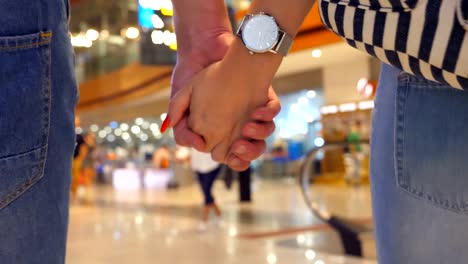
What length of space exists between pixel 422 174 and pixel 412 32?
0.19 meters

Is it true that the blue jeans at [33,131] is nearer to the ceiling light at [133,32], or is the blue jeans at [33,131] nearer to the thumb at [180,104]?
the thumb at [180,104]

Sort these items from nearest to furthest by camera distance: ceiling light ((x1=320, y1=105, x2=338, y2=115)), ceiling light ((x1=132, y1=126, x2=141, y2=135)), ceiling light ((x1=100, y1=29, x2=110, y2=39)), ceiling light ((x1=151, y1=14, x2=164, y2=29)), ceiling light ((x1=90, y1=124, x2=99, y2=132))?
1. ceiling light ((x1=151, y1=14, x2=164, y2=29))
2. ceiling light ((x1=320, y1=105, x2=338, y2=115))
3. ceiling light ((x1=100, y1=29, x2=110, y2=39))
4. ceiling light ((x1=132, y1=126, x2=141, y2=135))
5. ceiling light ((x1=90, y1=124, x2=99, y2=132))

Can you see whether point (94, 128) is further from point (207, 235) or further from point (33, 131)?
point (33, 131)

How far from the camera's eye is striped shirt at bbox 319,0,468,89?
0.49 m

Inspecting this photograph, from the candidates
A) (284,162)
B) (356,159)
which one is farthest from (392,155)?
(284,162)

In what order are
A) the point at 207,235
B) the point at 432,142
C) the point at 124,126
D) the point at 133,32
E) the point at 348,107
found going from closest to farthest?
the point at 432,142 < the point at 207,235 < the point at 348,107 < the point at 133,32 < the point at 124,126

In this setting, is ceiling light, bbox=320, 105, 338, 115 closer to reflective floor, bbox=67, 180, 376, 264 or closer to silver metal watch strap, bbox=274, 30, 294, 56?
reflective floor, bbox=67, 180, 376, 264

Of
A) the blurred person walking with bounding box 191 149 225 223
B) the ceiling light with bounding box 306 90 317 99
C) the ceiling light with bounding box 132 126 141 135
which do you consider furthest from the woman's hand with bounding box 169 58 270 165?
the ceiling light with bounding box 132 126 141 135

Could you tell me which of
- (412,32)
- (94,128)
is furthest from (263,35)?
(94,128)

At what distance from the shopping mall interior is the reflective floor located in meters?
0.01

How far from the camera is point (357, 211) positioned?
667cm

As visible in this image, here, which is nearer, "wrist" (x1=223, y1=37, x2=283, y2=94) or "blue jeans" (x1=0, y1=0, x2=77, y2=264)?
"blue jeans" (x1=0, y1=0, x2=77, y2=264)

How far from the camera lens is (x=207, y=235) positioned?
4.75 metres

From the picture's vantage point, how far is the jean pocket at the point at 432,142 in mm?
574
